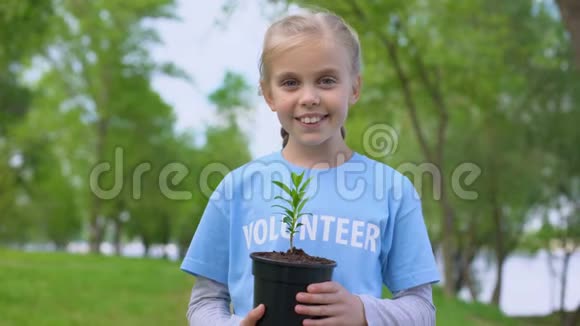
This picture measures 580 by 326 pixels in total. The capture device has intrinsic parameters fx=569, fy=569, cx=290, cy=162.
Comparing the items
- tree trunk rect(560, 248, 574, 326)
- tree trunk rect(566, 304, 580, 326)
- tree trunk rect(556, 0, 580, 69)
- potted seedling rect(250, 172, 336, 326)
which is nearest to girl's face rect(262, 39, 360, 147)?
potted seedling rect(250, 172, 336, 326)

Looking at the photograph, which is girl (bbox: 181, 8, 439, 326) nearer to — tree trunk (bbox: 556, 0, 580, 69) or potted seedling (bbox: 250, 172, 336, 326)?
potted seedling (bbox: 250, 172, 336, 326)

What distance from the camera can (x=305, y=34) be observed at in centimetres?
155

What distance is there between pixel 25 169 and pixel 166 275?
49.7ft

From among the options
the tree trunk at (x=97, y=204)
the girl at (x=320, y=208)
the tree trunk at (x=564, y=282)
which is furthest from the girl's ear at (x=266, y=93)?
the tree trunk at (x=97, y=204)

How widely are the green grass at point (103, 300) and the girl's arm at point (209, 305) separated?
A: 613 cm

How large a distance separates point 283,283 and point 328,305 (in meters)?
0.12

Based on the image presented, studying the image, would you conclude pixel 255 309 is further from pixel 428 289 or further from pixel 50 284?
pixel 50 284

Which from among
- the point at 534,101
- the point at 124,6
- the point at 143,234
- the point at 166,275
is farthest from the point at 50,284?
the point at 143,234

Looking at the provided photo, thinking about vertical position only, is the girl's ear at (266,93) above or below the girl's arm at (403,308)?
above

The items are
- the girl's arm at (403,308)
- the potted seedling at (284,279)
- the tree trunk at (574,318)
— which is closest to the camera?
the potted seedling at (284,279)

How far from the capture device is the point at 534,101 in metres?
17.1

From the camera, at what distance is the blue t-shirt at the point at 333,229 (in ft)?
5.11

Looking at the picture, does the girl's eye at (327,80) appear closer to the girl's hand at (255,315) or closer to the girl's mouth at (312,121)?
the girl's mouth at (312,121)

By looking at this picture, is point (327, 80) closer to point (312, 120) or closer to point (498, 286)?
point (312, 120)
